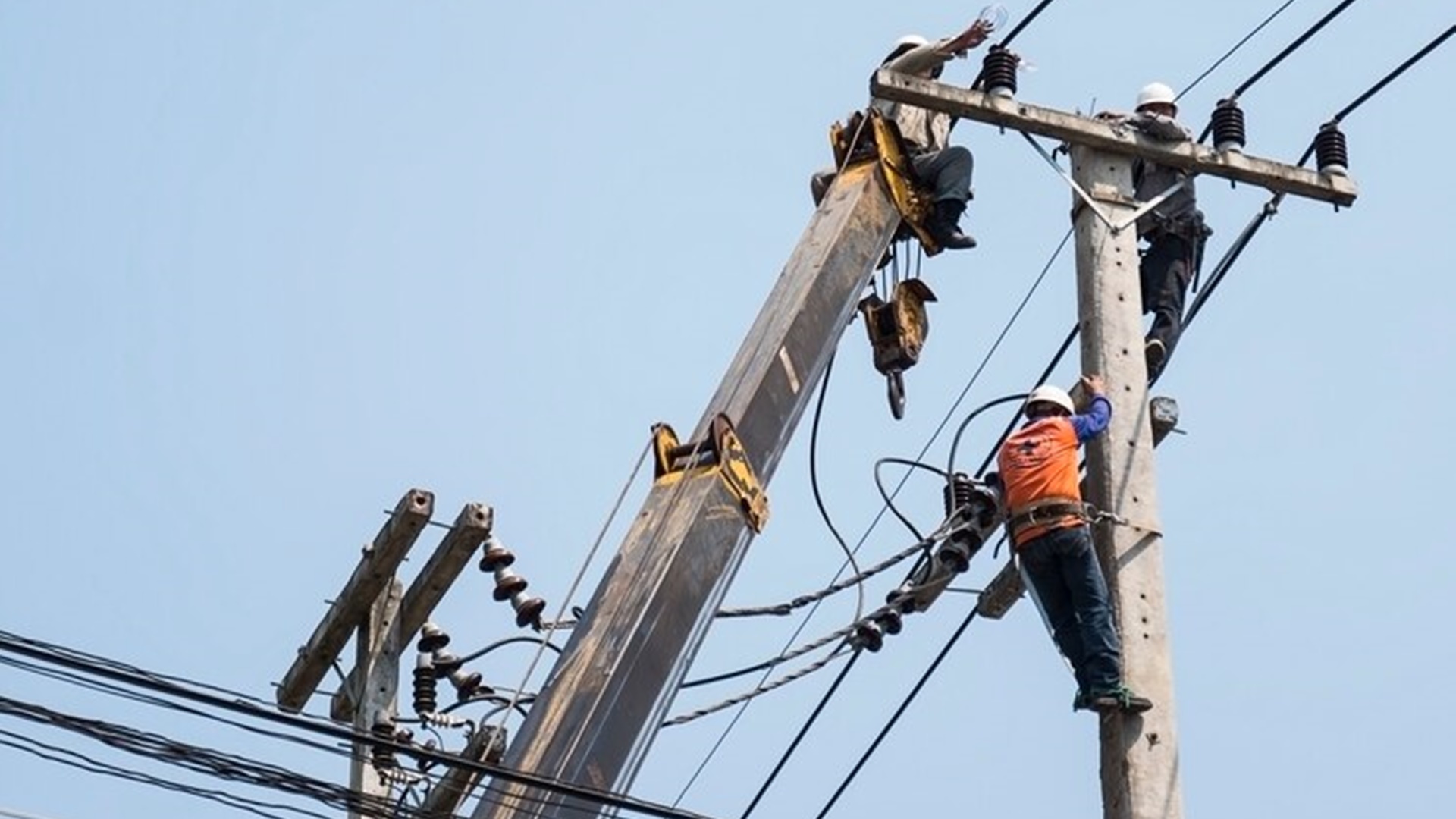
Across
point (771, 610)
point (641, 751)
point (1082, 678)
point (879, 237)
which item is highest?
point (879, 237)

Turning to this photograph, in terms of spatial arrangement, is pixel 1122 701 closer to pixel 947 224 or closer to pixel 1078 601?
pixel 1078 601

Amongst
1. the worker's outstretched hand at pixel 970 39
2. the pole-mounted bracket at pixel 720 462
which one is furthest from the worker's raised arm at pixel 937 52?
the pole-mounted bracket at pixel 720 462

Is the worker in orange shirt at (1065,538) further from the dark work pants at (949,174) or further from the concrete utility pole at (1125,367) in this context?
the dark work pants at (949,174)

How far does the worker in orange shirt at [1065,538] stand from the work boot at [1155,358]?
4.57ft

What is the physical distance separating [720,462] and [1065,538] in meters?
1.30

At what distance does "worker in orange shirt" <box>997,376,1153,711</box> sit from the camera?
11.8m

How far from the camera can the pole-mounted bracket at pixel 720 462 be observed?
39.6ft

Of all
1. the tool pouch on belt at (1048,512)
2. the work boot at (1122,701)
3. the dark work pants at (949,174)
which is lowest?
the work boot at (1122,701)

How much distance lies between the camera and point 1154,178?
45.5 feet

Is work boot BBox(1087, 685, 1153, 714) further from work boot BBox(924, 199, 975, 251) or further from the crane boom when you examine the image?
work boot BBox(924, 199, 975, 251)

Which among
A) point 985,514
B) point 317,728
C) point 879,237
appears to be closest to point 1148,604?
point 985,514

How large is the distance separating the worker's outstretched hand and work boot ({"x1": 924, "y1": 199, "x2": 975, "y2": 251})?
2.26ft

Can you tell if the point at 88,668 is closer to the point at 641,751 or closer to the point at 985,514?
the point at 641,751

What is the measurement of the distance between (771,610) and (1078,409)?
198 cm
